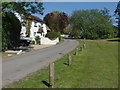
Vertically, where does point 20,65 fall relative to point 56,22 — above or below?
below

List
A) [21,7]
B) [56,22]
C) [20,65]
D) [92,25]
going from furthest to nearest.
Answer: [92,25] → [56,22] → [21,7] → [20,65]

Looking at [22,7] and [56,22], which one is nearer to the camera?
[22,7]

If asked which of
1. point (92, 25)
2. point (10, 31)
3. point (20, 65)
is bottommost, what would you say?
A: point (20, 65)

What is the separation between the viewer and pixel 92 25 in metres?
72.2

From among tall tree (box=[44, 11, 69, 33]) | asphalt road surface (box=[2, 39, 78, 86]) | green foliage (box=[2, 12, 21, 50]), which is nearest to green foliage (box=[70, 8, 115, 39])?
tall tree (box=[44, 11, 69, 33])

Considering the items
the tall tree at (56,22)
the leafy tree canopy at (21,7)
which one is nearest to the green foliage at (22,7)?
the leafy tree canopy at (21,7)

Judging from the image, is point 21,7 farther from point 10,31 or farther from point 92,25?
point 92,25

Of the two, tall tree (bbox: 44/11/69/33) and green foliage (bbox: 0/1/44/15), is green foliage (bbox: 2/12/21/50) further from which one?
tall tree (bbox: 44/11/69/33)

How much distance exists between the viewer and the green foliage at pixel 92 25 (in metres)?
71.7

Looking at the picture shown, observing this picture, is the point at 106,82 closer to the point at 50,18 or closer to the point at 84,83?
the point at 84,83

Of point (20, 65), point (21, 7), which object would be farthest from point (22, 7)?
point (20, 65)

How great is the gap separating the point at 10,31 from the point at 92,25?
53.0 m

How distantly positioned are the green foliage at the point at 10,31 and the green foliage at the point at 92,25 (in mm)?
50139

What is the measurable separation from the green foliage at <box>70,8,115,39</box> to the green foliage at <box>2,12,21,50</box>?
50.1 m
